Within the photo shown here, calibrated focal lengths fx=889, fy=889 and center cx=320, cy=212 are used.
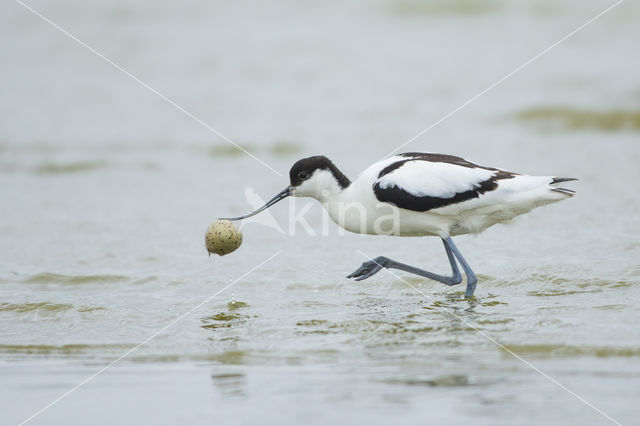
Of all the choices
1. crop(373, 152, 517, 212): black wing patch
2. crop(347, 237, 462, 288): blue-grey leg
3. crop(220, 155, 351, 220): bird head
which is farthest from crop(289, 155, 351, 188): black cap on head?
crop(347, 237, 462, 288): blue-grey leg

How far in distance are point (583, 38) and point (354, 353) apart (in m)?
13.8

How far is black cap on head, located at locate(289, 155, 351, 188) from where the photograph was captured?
7.20 meters

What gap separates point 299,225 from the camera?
970cm

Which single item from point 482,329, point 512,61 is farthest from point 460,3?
point 482,329

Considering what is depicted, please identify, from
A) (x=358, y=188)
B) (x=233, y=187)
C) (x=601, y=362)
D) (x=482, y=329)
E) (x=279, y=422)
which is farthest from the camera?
(x=233, y=187)

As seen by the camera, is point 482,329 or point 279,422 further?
point 482,329

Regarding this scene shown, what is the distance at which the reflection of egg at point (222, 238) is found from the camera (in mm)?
6848

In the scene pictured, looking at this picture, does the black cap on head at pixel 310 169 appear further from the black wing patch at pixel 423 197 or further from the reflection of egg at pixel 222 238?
the reflection of egg at pixel 222 238

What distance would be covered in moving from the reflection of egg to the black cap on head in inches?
27.0

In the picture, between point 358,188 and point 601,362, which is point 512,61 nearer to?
point 358,188

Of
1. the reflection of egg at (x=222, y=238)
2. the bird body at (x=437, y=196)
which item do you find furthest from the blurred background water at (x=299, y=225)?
the bird body at (x=437, y=196)

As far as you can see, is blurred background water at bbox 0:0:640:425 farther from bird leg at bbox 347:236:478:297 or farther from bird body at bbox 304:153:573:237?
bird body at bbox 304:153:573:237

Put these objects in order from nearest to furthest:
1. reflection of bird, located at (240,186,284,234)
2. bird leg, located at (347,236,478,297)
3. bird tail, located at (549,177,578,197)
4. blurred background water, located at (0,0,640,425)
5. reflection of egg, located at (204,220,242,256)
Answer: blurred background water, located at (0,0,640,425) → bird tail, located at (549,177,578,197) → reflection of egg, located at (204,220,242,256) → bird leg, located at (347,236,478,297) → reflection of bird, located at (240,186,284,234)

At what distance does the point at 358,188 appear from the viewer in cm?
699
